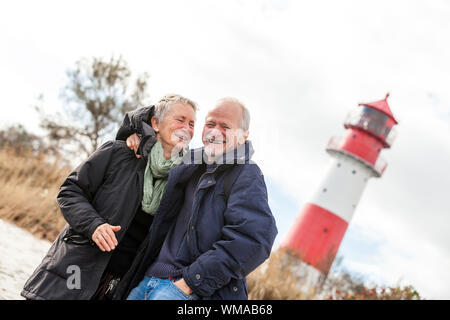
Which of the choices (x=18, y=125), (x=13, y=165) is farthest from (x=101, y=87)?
(x=18, y=125)

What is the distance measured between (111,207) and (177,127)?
1.90 feet

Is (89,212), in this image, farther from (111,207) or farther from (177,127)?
(177,127)

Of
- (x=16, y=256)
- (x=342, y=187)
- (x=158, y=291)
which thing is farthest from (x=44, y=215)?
(x=342, y=187)

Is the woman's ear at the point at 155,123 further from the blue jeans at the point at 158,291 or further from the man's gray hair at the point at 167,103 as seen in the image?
the blue jeans at the point at 158,291

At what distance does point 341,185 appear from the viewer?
62.5ft

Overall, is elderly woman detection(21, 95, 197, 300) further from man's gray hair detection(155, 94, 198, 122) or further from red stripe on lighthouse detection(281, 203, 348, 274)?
red stripe on lighthouse detection(281, 203, 348, 274)

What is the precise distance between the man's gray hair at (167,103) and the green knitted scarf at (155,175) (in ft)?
0.70

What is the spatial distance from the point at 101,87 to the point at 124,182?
12739 millimetres

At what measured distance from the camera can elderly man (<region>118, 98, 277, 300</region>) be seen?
1733 mm

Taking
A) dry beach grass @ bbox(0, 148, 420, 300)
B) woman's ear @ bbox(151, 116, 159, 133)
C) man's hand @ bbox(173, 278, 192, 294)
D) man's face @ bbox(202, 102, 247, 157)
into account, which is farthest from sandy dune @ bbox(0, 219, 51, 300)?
man's face @ bbox(202, 102, 247, 157)

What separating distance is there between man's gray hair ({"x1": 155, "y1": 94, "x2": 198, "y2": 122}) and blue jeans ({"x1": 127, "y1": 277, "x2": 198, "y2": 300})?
95 cm

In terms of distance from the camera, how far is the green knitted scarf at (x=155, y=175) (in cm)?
217

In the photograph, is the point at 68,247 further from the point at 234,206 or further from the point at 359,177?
the point at 359,177

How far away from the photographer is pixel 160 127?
2.35 metres
